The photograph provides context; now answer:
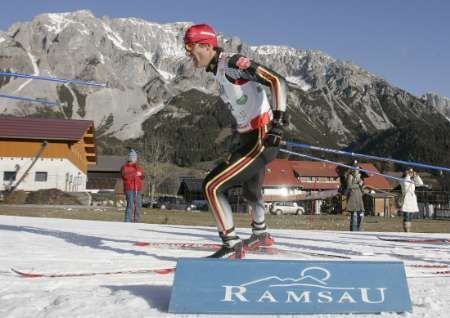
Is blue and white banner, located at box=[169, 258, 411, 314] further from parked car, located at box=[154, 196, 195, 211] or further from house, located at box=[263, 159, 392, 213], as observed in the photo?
house, located at box=[263, 159, 392, 213]

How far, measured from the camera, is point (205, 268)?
296cm

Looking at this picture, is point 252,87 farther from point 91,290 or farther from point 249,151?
point 91,290

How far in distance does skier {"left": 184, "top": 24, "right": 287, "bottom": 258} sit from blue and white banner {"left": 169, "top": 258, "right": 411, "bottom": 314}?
5.03 ft

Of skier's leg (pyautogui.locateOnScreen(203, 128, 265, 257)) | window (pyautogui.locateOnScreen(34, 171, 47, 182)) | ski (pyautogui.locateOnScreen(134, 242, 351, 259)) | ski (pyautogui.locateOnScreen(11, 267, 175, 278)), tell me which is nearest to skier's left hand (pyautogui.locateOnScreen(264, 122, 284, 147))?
skier's leg (pyautogui.locateOnScreen(203, 128, 265, 257))

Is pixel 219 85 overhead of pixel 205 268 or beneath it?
overhead

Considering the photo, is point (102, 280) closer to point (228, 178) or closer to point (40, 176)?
point (228, 178)

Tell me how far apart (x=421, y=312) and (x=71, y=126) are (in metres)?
54.6

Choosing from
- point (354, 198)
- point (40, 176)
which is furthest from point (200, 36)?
point (40, 176)

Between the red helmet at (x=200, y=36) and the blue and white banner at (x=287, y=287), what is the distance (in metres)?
2.48

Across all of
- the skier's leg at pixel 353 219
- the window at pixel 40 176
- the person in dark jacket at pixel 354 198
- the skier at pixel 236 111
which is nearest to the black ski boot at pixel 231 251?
the skier at pixel 236 111

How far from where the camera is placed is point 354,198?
47.3 feet

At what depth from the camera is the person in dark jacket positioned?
14378 millimetres

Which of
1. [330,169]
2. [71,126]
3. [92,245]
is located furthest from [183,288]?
[330,169]

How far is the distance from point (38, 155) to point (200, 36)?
4871 cm
